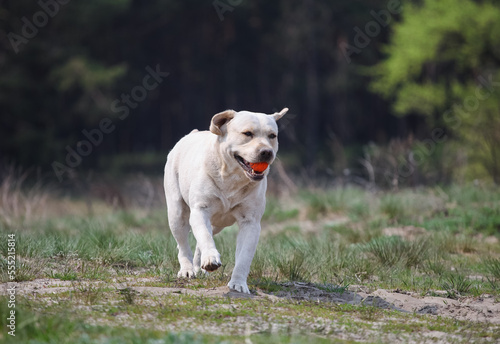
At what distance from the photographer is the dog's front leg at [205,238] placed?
5.30 metres

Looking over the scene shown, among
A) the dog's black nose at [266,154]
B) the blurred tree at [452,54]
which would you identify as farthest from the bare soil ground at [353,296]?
the blurred tree at [452,54]

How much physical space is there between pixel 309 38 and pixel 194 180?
113ft

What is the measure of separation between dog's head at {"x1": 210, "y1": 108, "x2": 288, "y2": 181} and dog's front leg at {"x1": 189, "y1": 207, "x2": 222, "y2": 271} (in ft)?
1.90

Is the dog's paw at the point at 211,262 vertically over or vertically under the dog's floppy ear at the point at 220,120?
under

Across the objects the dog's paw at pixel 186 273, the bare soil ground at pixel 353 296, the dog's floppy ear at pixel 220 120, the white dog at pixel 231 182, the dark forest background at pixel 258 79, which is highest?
the dark forest background at pixel 258 79

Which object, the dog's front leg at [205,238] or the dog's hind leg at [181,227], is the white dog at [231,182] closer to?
the dog's front leg at [205,238]

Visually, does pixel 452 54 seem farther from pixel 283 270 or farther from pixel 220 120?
pixel 220 120

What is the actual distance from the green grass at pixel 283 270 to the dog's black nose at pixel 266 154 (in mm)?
1253

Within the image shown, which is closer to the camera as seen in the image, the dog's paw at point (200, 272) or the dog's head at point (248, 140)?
the dog's head at point (248, 140)

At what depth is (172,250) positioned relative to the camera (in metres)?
7.55

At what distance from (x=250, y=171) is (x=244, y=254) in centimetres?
77

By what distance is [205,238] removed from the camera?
18.6 feet

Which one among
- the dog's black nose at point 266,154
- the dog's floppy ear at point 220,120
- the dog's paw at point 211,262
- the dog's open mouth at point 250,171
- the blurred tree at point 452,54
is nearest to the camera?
the dog's paw at point 211,262

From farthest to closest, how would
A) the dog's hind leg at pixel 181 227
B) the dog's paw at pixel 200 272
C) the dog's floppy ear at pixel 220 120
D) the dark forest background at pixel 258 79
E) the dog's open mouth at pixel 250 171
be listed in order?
the dark forest background at pixel 258 79, the dog's hind leg at pixel 181 227, the dog's paw at pixel 200 272, the dog's floppy ear at pixel 220 120, the dog's open mouth at pixel 250 171
